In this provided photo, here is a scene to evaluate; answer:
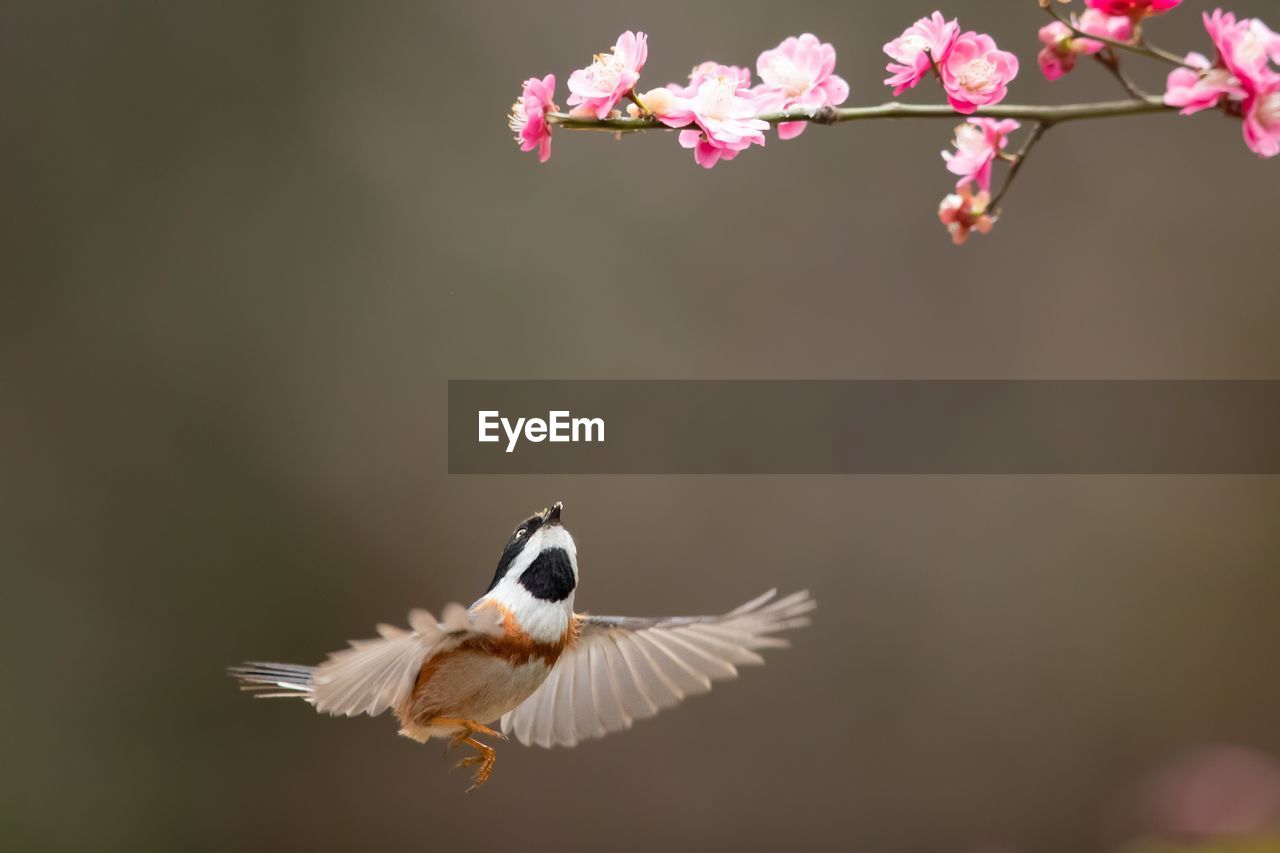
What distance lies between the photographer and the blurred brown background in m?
4.23

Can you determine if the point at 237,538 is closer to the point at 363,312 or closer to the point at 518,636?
the point at 363,312

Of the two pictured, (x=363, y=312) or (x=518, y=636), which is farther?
(x=363, y=312)

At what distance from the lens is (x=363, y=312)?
4.43 metres

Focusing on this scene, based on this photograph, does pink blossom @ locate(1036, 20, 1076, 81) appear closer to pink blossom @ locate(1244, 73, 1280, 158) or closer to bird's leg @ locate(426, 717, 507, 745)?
pink blossom @ locate(1244, 73, 1280, 158)

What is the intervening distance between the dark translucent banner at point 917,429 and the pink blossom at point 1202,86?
297cm

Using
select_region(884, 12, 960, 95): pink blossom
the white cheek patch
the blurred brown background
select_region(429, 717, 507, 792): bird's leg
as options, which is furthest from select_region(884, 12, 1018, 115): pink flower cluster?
the blurred brown background

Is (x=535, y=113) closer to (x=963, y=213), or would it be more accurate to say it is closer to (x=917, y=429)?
(x=963, y=213)

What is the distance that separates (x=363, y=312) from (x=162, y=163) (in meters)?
0.91

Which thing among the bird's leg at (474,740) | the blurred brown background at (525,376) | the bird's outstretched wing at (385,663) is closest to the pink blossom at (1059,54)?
the bird's outstretched wing at (385,663)

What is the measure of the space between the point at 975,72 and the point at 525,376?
10.2ft

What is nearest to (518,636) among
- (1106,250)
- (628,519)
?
(628,519)

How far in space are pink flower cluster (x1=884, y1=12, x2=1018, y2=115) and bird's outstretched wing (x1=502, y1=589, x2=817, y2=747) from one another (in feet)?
2.24

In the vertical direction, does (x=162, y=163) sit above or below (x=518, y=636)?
above

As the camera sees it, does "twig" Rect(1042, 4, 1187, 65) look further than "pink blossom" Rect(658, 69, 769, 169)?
No
